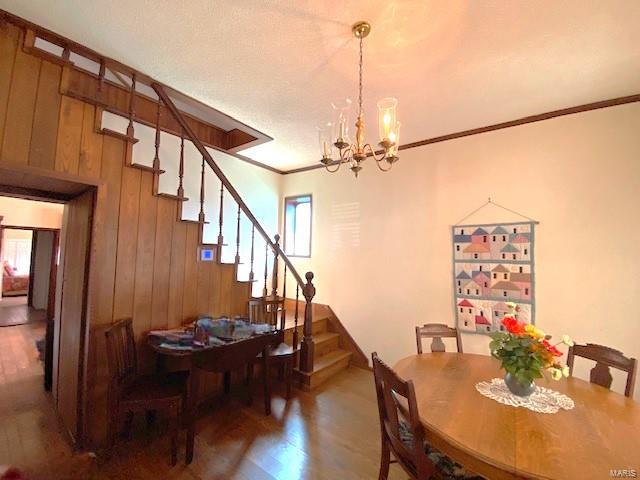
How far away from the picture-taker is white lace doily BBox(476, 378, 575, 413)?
133cm

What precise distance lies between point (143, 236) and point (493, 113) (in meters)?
3.28

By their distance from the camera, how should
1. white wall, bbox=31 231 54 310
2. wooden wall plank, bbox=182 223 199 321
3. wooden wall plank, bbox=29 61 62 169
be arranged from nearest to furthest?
1. wooden wall plank, bbox=29 61 62 169
2. wooden wall plank, bbox=182 223 199 321
3. white wall, bbox=31 231 54 310

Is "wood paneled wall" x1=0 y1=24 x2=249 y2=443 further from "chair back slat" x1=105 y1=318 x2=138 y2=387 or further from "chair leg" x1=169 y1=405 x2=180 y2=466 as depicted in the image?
"chair leg" x1=169 y1=405 x2=180 y2=466

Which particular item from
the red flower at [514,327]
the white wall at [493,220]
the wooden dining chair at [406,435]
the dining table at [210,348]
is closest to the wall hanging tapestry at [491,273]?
the white wall at [493,220]

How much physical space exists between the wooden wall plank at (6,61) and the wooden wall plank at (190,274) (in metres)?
1.22

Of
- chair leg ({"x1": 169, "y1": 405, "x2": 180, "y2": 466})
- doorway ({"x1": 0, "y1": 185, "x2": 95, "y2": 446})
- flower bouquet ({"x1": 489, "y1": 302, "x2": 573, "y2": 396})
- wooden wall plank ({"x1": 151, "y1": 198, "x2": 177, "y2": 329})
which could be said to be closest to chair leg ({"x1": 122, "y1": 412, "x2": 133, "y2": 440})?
doorway ({"x1": 0, "y1": 185, "x2": 95, "y2": 446})

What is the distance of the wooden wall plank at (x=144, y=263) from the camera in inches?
82.3

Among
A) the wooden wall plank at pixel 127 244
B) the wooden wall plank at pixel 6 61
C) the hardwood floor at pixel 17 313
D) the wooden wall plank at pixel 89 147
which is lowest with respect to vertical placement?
the hardwood floor at pixel 17 313

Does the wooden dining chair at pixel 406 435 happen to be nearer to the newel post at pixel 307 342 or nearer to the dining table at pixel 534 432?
the dining table at pixel 534 432

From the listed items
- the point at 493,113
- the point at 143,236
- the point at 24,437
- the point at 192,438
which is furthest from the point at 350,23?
the point at 24,437

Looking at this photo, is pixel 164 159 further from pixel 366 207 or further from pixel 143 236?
pixel 366 207

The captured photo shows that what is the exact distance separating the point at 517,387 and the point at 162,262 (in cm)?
254

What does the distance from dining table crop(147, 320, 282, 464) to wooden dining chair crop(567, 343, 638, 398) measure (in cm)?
226

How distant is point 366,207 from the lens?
359 cm
